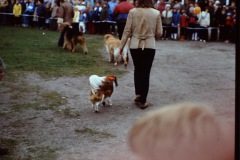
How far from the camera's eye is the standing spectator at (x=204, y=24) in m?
14.9

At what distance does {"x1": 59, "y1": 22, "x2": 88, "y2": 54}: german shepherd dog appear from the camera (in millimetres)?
10867

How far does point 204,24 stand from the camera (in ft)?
49.2

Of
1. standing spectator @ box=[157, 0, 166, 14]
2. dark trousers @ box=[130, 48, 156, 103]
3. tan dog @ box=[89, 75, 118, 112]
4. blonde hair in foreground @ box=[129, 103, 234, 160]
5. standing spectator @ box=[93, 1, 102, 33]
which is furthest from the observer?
standing spectator @ box=[93, 1, 102, 33]

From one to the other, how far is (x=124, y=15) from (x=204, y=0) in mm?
7863

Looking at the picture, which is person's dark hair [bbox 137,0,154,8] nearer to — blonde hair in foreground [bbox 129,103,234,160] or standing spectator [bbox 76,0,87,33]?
blonde hair in foreground [bbox 129,103,234,160]

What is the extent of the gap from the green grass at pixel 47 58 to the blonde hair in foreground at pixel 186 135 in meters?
6.72

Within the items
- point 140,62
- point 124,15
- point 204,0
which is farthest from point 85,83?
point 204,0

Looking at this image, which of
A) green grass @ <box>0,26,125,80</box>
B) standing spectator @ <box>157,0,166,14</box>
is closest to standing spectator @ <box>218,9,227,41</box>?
standing spectator @ <box>157,0,166,14</box>

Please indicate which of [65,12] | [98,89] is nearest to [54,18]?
[65,12]

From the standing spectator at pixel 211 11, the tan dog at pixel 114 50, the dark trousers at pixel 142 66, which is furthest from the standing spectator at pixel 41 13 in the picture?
the dark trousers at pixel 142 66

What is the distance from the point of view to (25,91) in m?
6.52

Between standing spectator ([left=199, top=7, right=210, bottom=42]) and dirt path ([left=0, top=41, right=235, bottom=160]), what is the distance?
5.10 metres

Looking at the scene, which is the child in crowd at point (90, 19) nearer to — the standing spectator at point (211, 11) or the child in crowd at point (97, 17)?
the child in crowd at point (97, 17)

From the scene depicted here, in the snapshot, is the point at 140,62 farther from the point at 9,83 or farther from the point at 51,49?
the point at 51,49
